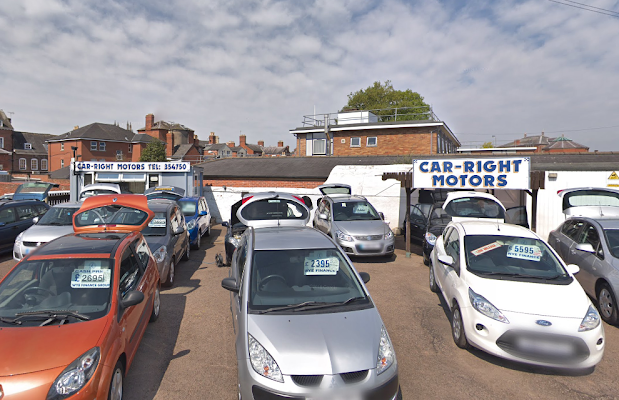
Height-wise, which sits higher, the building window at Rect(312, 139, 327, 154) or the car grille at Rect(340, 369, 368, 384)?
the building window at Rect(312, 139, 327, 154)

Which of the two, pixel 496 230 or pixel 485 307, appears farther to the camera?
pixel 496 230

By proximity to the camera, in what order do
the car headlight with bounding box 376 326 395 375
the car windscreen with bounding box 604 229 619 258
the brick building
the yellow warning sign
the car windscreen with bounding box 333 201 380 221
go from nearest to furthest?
the car headlight with bounding box 376 326 395 375 < the car windscreen with bounding box 604 229 619 258 < the car windscreen with bounding box 333 201 380 221 < the yellow warning sign < the brick building

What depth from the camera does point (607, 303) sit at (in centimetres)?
607

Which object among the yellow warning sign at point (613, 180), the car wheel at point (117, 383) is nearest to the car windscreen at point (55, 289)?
the car wheel at point (117, 383)

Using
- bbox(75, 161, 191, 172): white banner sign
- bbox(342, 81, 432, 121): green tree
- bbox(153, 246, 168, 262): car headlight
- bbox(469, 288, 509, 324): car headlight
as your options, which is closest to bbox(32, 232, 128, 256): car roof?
bbox(153, 246, 168, 262): car headlight

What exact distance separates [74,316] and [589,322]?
565 centimetres

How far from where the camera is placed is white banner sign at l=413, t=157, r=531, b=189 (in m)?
9.32

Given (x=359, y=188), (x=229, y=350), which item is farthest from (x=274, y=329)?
(x=359, y=188)

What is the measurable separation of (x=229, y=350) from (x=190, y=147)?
199 feet

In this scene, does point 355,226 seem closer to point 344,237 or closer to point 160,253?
point 344,237

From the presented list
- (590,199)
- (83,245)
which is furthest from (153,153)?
(590,199)

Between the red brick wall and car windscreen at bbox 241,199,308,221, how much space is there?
8.01 metres

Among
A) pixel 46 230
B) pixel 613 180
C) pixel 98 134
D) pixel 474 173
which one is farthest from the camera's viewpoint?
pixel 98 134

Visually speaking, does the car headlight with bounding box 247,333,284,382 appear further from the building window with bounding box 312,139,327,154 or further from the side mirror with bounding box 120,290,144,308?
the building window with bounding box 312,139,327,154
